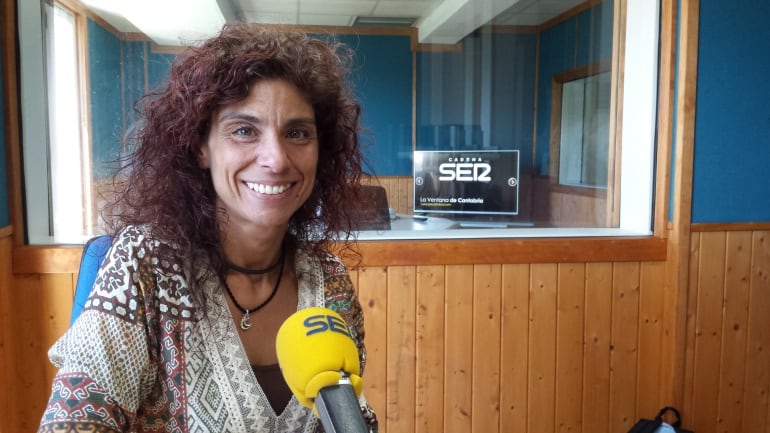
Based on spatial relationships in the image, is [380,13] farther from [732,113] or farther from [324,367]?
[324,367]

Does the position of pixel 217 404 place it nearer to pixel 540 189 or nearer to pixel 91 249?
pixel 91 249

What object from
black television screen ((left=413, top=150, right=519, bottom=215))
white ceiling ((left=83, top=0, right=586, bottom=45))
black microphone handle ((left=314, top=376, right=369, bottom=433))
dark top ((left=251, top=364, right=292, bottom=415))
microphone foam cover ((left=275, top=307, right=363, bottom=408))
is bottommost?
dark top ((left=251, top=364, right=292, bottom=415))

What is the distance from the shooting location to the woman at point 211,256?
966 mm

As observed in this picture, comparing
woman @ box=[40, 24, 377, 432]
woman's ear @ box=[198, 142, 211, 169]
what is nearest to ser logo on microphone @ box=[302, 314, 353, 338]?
woman @ box=[40, 24, 377, 432]

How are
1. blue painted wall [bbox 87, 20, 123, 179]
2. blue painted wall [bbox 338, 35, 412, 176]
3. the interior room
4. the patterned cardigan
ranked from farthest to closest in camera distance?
blue painted wall [bbox 338, 35, 412, 176], blue painted wall [bbox 87, 20, 123, 179], the interior room, the patterned cardigan

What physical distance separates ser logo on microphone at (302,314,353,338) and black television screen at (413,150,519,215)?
2214 millimetres

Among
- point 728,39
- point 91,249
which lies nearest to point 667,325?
point 728,39

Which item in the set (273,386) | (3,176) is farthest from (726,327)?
(3,176)

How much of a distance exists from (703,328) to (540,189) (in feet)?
3.18

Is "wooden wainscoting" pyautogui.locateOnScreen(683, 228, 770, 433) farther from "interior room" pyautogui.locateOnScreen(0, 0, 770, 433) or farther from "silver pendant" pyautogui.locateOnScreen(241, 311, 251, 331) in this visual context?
"silver pendant" pyautogui.locateOnScreen(241, 311, 251, 331)

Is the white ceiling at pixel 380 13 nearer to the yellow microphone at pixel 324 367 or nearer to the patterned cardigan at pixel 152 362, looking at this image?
the patterned cardigan at pixel 152 362

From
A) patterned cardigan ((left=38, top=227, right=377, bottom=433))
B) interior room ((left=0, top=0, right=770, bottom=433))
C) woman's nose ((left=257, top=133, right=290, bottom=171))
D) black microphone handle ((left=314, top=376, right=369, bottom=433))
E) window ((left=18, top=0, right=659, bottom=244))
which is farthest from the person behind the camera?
window ((left=18, top=0, right=659, bottom=244))

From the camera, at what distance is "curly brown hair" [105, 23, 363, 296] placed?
1071mm

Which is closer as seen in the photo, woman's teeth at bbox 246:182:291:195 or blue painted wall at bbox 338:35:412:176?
woman's teeth at bbox 246:182:291:195
